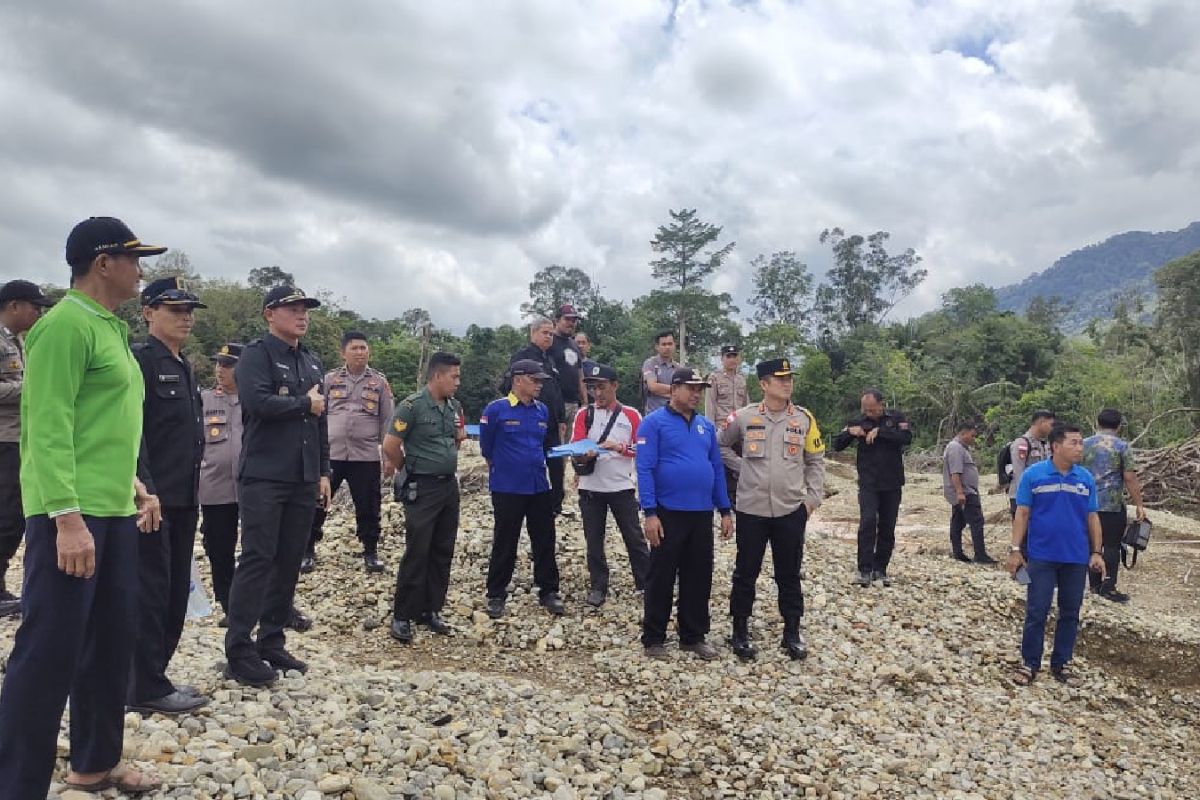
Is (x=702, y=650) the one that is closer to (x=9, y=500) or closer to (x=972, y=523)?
(x=9, y=500)

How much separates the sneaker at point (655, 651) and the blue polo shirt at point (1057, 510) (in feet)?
9.56

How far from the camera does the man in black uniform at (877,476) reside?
7387 mm

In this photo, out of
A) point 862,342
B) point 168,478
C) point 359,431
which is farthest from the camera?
point 862,342

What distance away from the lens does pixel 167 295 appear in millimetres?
3711

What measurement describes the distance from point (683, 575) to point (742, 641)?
0.66 metres

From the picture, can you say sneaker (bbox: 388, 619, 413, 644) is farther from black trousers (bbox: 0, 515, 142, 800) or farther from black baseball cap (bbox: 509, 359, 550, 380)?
black trousers (bbox: 0, 515, 142, 800)

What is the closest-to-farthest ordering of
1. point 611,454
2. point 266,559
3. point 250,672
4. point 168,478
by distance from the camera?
point 168,478 < point 250,672 < point 266,559 < point 611,454

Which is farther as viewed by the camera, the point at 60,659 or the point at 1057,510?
the point at 1057,510

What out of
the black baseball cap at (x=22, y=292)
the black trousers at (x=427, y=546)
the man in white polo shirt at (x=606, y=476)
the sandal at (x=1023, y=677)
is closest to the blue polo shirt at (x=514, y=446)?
the man in white polo shirt at (x=606, y=476)

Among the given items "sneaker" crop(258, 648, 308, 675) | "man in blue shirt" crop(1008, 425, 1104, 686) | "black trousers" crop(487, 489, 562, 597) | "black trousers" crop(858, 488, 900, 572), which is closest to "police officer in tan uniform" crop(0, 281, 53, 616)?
"sneaker" crop(258, 648, 308, 675)

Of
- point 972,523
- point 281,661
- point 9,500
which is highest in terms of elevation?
point 9,500

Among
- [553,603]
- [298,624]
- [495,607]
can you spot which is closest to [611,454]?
[553,603]

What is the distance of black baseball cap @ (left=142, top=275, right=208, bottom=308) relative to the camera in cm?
370

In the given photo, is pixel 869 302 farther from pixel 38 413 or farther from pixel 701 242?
pixel 38 413
